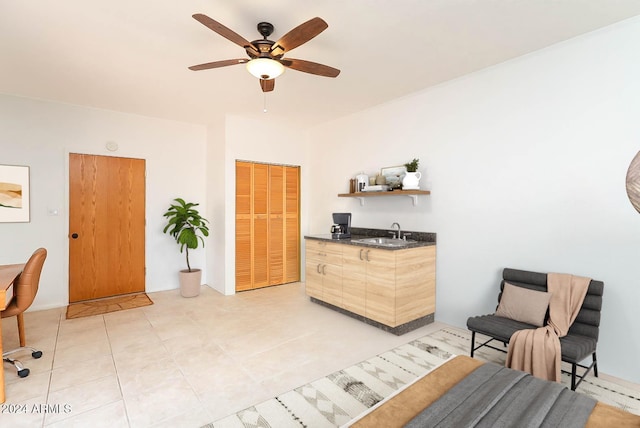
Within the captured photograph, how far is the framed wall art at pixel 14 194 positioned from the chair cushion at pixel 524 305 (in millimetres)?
5507

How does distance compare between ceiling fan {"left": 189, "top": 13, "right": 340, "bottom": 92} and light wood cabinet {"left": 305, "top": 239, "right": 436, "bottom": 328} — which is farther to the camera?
light wood cabinet {"left": 305, "top": 239, "right": 436, "bottom": 328}

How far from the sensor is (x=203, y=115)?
185 inches

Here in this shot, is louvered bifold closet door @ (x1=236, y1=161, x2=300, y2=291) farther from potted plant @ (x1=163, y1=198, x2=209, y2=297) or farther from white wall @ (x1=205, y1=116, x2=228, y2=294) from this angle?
potted plant @ (x1=163, y1=198, x2=209, y2=297)

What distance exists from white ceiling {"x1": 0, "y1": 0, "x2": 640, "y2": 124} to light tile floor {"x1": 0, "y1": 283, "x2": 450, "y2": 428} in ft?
8.84

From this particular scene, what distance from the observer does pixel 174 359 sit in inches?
108

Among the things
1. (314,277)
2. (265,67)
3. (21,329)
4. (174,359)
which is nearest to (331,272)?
(314,277)

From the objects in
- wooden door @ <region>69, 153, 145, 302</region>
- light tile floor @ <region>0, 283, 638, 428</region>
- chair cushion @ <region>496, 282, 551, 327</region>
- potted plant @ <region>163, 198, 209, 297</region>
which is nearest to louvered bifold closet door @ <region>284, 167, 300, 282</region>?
light tile floor @ <region>0, 283, 638, 428</region>

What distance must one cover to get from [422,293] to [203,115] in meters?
3.90

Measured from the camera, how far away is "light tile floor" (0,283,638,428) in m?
2.07

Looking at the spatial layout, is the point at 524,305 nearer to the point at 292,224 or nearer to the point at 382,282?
the point at 382,282

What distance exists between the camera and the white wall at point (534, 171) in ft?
7.91

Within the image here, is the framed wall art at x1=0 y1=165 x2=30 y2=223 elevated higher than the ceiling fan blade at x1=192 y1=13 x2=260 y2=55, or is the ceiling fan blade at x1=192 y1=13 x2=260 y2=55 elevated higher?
the ceiling fan blade at x1=192 y1=13 x2=260 y2=55

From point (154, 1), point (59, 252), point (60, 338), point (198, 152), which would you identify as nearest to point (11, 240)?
point (59, 252)

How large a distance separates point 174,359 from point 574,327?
3282mm
